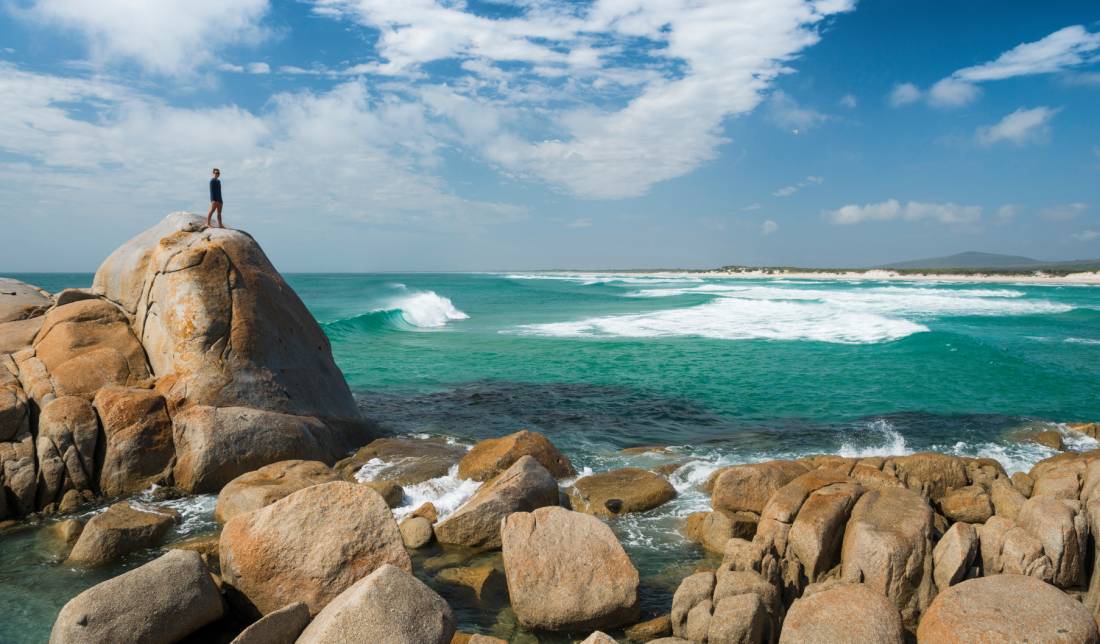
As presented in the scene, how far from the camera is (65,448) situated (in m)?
9.75

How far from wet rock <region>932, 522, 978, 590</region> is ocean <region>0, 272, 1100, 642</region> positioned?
8.72 feet

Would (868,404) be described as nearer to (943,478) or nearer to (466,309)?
(943,478)

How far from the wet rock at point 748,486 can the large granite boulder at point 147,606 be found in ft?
21.2

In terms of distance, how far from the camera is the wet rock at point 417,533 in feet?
27.5

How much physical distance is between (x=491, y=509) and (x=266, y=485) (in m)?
3.27

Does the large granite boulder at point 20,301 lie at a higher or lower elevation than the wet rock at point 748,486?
higher

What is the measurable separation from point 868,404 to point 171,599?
1709cm

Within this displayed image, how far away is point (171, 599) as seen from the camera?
5.78m

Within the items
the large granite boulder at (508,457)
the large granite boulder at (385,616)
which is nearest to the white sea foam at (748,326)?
the large granite boulder at (508,457)

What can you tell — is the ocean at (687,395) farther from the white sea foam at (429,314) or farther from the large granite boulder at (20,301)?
the large granite boulder at (20,301)

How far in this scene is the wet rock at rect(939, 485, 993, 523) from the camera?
29.0ft

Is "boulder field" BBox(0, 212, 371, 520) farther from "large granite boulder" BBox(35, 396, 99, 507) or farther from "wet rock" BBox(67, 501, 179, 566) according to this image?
"wet rock" BBox(67, 501, 179, 566)

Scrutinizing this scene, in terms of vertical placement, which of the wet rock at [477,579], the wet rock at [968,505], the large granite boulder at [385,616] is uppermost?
the large granite boulder at [385,616]

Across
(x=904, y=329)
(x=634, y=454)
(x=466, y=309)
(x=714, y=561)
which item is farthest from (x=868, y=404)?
(x=466, y=309)
